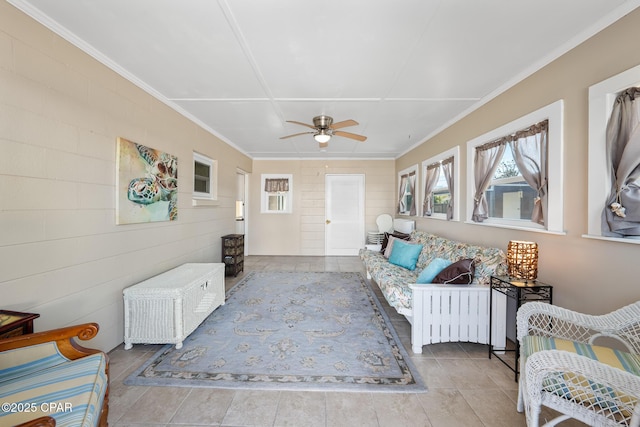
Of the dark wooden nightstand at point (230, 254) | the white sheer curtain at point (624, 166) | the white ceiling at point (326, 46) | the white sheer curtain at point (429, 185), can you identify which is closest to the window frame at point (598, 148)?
the white sheer curtain at point (624, 166)

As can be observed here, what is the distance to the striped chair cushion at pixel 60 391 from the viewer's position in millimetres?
A: 995

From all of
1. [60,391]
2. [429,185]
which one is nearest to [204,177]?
[60,391]

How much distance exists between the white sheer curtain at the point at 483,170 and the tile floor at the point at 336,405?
155cm

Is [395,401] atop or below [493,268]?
below

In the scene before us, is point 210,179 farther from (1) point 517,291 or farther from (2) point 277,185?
(1) point 517,291

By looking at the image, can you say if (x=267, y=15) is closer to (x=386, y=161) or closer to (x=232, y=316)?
(x=232, y=316)

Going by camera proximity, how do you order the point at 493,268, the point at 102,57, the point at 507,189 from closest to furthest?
the point at 102,57 < the point at 493,268 < the point at 507,189

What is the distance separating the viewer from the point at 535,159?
215cm

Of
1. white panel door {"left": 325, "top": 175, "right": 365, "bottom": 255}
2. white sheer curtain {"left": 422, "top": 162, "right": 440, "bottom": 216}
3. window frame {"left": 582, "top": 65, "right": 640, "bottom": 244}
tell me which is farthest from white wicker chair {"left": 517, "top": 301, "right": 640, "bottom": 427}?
white panel door {"left": 325, "top": 175, "right": 365, "bottom": 255}

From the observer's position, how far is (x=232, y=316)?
9.55ft

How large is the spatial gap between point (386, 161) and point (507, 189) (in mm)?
3898

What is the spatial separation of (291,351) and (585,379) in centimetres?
188

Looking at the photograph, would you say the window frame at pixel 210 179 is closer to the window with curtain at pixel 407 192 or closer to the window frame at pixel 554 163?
the window with curtain at pixel 407 192

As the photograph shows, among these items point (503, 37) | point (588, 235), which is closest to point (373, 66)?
point (503, 37)
